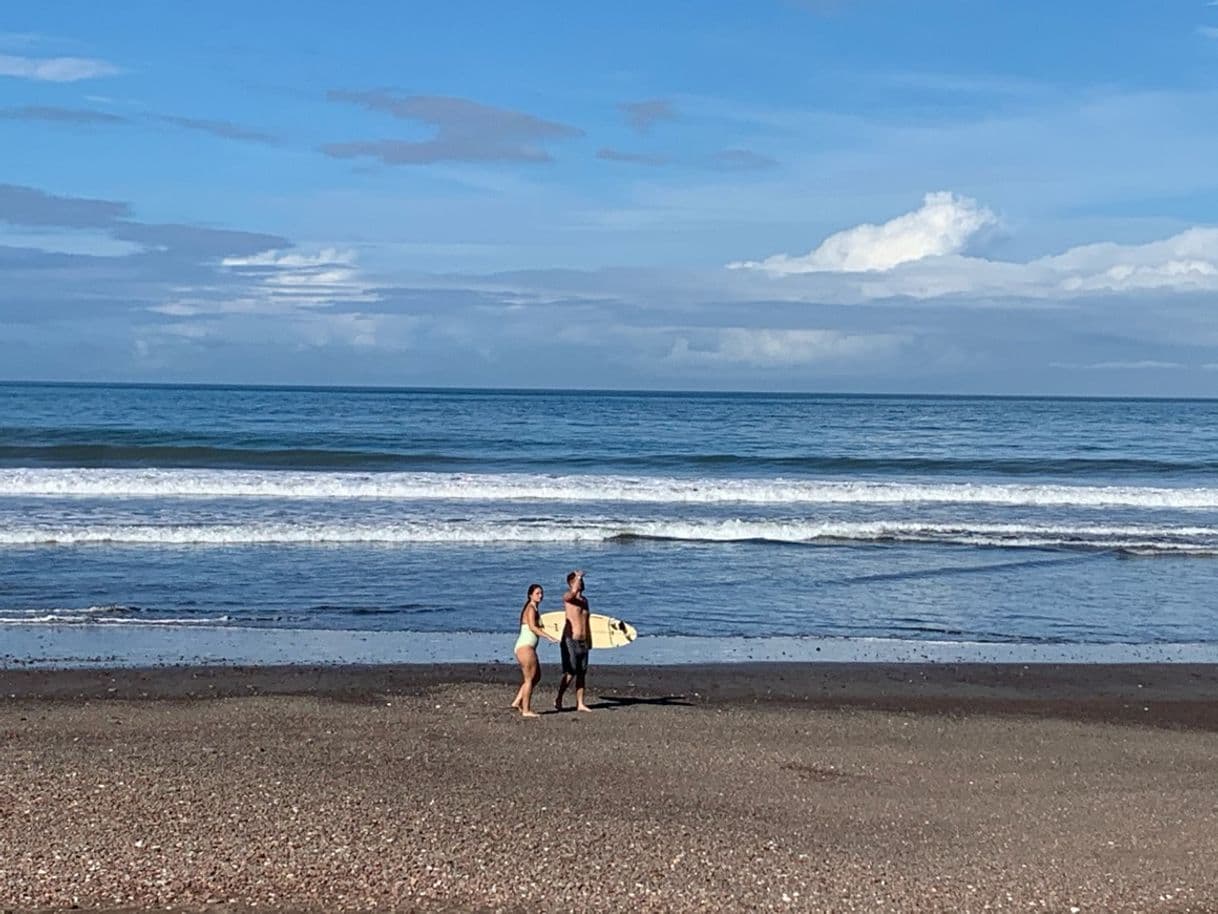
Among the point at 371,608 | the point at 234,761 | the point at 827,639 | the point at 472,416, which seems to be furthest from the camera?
the point at 472,416

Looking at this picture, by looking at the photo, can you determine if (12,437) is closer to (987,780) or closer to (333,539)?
(333,539)

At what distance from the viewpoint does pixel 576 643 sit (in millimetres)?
11539

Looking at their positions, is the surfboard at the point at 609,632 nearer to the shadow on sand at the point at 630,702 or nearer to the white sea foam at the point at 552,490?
the shadow on sand at the point at 630,702

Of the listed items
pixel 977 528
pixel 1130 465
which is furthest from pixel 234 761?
pixel 1130 465

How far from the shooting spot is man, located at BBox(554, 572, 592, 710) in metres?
11.5

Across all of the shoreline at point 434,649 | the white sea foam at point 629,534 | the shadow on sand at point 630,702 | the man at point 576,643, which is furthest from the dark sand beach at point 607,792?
the white sea foam at point 629,534

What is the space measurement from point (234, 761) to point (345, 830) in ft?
6.04

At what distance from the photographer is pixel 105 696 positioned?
38.1 ft

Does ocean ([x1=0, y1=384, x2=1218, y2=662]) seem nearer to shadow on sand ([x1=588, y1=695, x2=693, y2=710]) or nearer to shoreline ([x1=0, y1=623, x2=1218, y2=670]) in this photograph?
shoreline ([x1=0, y1=623, x2=1218, y2=670])

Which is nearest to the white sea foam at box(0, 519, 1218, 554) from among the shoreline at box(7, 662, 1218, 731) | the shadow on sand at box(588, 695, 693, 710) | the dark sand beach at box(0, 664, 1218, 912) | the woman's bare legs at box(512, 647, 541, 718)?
the shoreline at box(7, 662, 1218, 731)

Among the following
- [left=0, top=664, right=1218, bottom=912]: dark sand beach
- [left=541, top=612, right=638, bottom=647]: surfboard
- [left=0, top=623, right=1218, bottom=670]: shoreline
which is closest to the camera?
[left=0, top=664, right=1218, bottom=912]: dark sand beach

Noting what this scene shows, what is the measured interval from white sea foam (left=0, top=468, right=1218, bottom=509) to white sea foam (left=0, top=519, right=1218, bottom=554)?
550 centimetres

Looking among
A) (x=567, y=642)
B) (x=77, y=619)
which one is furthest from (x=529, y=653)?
(x=77, y=619)

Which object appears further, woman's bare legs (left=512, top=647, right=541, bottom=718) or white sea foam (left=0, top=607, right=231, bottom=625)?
white sea foam (left=0, top=607, right=231, bottom=625)
